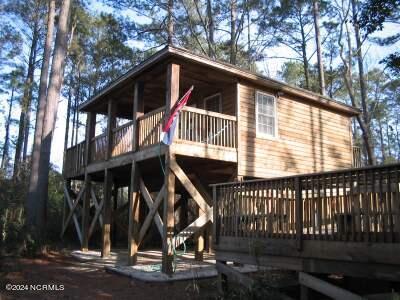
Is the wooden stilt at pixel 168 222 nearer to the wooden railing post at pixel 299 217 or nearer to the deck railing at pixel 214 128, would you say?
the deck railing at pixel 214 128

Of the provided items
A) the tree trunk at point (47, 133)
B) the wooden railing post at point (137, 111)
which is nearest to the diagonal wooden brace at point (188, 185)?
the wooden railing post at point (137, 111)

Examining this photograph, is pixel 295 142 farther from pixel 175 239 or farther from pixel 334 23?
pixel 334 23

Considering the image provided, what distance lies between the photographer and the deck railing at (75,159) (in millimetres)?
16734

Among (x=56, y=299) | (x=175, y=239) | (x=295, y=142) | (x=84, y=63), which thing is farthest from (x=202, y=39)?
(x=56, y=299)

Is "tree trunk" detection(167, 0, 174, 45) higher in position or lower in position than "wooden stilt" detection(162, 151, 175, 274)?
higher

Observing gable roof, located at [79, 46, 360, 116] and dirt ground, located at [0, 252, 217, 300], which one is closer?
dirt ground, located at [0, 252, 217, 300]

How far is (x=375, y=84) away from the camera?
35625mm

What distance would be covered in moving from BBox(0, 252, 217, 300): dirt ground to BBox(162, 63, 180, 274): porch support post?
90 cm

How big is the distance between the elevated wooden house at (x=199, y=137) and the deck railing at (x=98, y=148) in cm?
4

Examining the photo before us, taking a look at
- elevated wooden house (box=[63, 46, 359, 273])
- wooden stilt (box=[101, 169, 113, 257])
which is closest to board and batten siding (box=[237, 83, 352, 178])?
elevated wooden house (box=[63, 46, 359, 273])

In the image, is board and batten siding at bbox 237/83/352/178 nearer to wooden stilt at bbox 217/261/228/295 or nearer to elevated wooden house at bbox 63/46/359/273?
elevated wooden house at bbox 63/46/359/273

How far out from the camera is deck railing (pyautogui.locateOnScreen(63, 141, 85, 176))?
54.9 ft

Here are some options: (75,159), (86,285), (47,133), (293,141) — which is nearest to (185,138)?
(86,285)

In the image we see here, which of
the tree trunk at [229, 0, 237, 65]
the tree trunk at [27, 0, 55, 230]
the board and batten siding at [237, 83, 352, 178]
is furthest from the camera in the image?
the tree trunk at [229, 0, 237, 65]
